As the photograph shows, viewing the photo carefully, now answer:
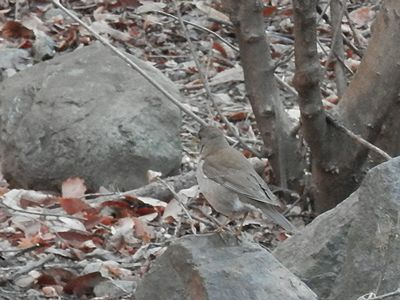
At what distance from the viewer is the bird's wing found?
4.24 m

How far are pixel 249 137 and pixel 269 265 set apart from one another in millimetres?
3268

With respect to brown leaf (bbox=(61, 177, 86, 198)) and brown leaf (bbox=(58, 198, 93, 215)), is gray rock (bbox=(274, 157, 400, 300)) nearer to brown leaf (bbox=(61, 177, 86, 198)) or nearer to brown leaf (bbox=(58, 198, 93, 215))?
brown leaf (bbox=(58, 198, 93, 215))

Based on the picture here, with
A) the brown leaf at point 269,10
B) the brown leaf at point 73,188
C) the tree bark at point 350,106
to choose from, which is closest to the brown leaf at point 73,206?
the brown leaf at point 73,188

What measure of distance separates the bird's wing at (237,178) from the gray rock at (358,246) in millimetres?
259

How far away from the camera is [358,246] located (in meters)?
3.89

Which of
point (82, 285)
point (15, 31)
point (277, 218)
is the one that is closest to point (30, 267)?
point (82, 285)

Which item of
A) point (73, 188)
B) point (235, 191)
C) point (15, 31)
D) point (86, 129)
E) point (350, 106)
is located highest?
point (235, 191)

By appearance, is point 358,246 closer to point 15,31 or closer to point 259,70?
point 259,70

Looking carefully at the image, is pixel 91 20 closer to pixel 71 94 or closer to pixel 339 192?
pixel 71 94

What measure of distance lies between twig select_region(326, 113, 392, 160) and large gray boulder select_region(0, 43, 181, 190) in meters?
1.17

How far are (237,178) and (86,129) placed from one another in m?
1.99

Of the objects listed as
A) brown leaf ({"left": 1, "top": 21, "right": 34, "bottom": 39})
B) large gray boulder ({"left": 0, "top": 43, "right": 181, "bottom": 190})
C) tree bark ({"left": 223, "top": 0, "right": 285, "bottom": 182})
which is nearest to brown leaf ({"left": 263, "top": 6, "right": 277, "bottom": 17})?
brown leaf ({"left": 1, "top": 21, "right": 34, "bottom": 39})

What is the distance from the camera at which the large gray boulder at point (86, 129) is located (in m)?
6.06

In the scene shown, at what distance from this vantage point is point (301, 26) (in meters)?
4.89
